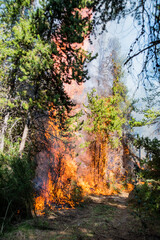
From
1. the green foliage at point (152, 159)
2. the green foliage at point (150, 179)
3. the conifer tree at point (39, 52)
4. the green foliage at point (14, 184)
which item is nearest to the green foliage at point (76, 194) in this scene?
the green foliage at point (14, 184)

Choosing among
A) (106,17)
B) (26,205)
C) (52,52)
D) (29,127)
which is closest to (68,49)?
(52,52)

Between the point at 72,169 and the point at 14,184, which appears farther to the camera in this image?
the point at 72,169

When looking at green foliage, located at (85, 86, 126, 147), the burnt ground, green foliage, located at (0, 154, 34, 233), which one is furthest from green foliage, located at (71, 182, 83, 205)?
green foliage, located at (85, 86, 126, 147)

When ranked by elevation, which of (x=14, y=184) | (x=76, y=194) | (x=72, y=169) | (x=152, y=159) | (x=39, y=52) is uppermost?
(x=39, y=52)

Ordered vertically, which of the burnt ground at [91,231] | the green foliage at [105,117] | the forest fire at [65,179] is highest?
the green foliage at [105,117]

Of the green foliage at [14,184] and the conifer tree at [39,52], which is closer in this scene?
the green foliage at [14,184]

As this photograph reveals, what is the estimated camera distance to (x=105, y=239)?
377 centimetres

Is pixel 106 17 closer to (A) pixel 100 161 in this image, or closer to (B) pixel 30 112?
(B) pixel 30 112

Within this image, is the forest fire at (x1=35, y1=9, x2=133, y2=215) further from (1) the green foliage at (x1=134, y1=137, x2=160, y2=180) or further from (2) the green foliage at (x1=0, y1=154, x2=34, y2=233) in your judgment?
(1) the green foliage at (x1=134, y1=137, x2=160, y2=180)

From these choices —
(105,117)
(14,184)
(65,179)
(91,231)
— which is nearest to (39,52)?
(14,184)

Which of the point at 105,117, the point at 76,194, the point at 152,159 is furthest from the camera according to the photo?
the point at 105,117

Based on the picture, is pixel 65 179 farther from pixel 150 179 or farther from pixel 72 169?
pixel 150 179

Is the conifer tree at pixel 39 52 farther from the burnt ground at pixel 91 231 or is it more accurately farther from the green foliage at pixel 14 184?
the burnt ground at pixel 91 231

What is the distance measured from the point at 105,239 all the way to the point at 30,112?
441cm
